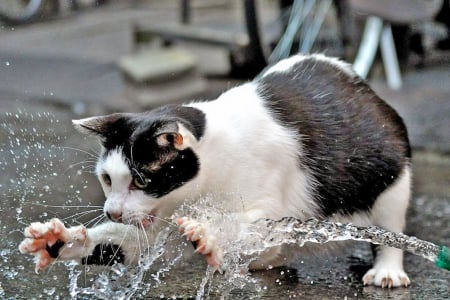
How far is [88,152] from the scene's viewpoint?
4.50 metres

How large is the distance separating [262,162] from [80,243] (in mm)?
638

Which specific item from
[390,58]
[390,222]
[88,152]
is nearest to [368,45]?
[390,58]

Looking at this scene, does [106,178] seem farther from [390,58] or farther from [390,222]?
[390,58]

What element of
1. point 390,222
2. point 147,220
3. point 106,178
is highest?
point 106,178

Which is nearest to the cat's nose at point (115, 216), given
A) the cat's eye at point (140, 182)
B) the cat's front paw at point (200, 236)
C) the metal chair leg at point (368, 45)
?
the cat's eye at point (140, 182)

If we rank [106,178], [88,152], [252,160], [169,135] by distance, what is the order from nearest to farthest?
[169,135] < [106,178] < [252,160] < [88,152]

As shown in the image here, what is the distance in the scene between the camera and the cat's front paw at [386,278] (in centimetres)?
323

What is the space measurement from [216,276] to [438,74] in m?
5.05

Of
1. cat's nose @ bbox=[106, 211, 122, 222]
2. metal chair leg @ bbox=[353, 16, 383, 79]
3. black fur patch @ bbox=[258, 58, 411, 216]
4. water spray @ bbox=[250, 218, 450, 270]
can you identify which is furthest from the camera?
metal chair leg @ bbox=[353, 16, 383, 79]

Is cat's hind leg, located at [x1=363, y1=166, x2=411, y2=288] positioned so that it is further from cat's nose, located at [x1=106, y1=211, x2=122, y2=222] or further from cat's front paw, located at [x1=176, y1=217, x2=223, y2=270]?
cat's nose, located at [x1=106, y1=211, x2=122, y2=222]

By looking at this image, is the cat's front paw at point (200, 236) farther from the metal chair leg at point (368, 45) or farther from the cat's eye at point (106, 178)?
the metal chair leg at point (368, 45)

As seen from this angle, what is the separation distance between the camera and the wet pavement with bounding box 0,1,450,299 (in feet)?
10.5

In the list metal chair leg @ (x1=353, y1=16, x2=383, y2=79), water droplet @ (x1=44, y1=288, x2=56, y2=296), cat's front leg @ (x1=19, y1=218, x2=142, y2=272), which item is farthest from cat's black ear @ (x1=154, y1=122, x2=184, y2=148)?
metal chair leg @ (x1=353, y1=16, x2=383, y2=79)

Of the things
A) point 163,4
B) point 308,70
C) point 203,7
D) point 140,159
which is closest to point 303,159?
point 308,70
